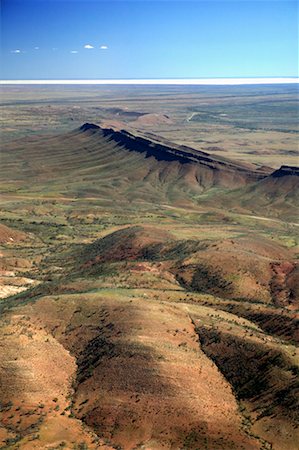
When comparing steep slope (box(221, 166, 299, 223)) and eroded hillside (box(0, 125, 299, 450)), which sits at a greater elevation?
eroded hillside (box(0, 125, 299, 450))

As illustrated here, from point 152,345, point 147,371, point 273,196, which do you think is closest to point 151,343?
point 152,345

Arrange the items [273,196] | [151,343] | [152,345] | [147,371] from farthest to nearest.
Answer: [273,196] < [151,343] < [152,345] < [147,371]

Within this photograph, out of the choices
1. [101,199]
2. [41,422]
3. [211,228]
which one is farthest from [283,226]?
[41,422]

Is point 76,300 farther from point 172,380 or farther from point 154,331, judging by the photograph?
point 172,380

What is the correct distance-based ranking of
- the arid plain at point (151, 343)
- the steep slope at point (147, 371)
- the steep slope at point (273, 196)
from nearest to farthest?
the steep slope at point (147, 371)
the arid plain at point (151, 343)
the steep slope at point (273, 196)

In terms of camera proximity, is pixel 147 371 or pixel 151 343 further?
pixel 151 343

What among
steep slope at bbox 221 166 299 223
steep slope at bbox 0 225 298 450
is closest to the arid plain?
steep slope at bbox 0 225 298 450

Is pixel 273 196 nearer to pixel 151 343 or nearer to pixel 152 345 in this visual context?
pixel 151 343

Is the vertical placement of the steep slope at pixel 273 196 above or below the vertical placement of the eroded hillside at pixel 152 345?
below

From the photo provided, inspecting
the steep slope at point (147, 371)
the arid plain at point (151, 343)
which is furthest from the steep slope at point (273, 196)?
the steep slope at point (147, 371)

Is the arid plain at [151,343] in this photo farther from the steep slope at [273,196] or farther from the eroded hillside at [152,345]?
the steep slope at [273,196]

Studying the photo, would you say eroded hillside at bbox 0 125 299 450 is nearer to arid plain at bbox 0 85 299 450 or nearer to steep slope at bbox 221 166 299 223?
arid plain at bbox 0 85 299 450
